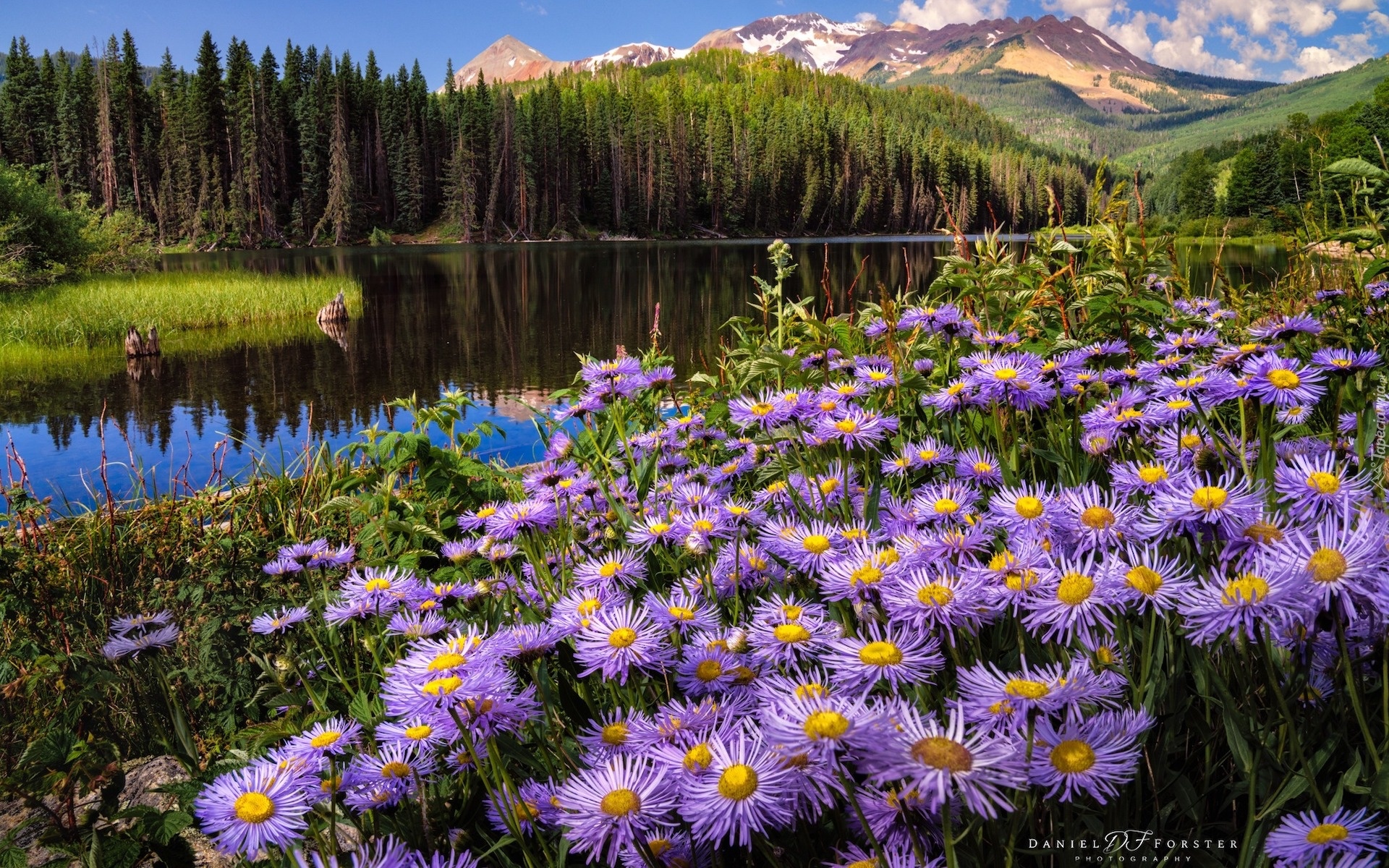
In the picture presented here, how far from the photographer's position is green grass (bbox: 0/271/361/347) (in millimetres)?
13855

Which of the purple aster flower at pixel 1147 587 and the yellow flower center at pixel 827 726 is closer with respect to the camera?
the yellow flower center at pixel 827 726

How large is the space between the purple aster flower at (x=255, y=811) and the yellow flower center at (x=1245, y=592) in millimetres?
969

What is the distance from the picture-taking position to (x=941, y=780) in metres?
0.57

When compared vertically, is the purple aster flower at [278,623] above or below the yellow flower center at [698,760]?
below

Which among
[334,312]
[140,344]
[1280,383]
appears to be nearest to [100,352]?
[140,344]

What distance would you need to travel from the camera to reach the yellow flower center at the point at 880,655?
799 millimetres

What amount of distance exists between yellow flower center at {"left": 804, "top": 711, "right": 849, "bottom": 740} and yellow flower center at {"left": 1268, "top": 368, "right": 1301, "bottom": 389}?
1.06 m

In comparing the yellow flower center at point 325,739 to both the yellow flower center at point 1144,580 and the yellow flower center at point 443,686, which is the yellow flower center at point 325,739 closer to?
the yellow flower center at point 443,686

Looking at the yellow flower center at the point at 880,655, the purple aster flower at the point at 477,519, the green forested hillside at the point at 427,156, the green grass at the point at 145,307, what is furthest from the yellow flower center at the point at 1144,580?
the green forested hillside at the point at 427,156

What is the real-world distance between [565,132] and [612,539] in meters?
77.8

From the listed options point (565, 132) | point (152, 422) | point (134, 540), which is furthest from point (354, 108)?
point (134, 540)

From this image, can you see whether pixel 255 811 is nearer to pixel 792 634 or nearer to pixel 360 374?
pixel 792 634

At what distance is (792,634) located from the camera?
95cm

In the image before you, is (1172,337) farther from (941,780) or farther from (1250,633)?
(941,780)
